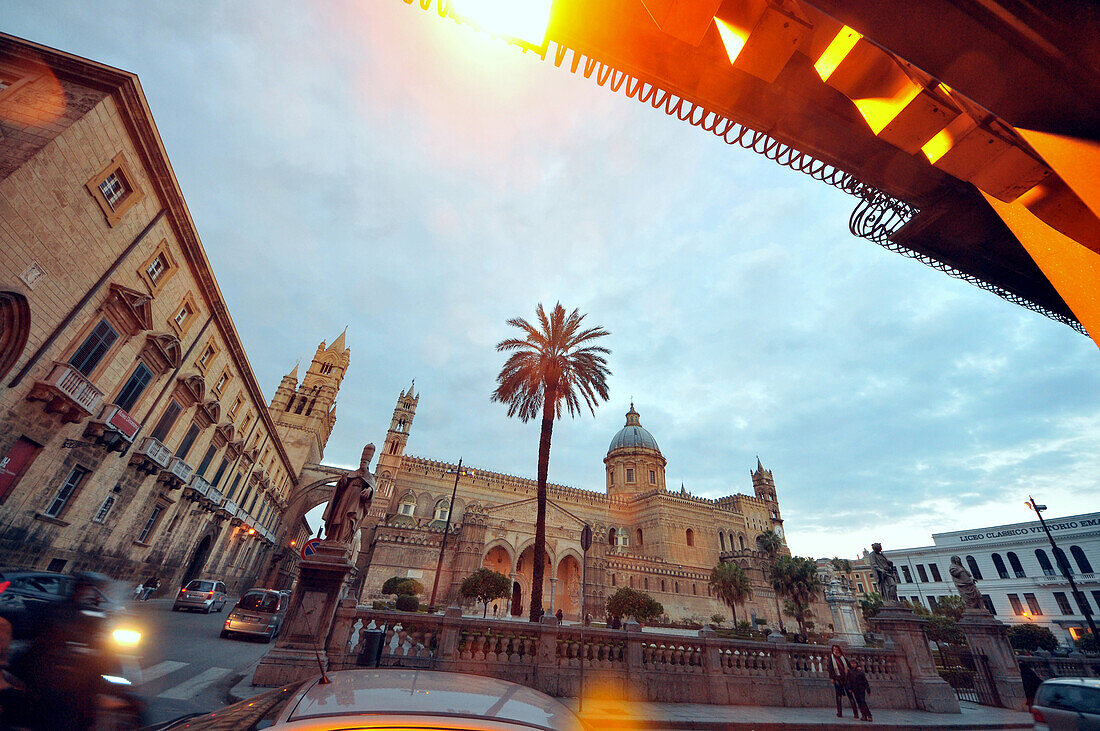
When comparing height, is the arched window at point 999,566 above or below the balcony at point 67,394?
above

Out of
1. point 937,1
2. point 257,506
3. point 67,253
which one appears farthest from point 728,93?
point 257,506

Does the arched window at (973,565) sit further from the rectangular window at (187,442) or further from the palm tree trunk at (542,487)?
the rectangular window at (187,442)

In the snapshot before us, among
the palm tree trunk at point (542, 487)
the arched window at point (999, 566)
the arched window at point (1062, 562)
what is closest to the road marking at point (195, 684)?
the palm tree trunk at point (542, 487)

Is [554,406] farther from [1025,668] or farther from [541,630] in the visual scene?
[1025,668]

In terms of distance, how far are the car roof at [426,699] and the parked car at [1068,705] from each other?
1018cm

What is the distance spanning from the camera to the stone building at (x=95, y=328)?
11.6 m

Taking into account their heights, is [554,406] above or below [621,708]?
above

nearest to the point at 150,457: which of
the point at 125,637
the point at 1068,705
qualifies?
the point at 125,637

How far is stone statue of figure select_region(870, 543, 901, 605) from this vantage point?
13.6 metres

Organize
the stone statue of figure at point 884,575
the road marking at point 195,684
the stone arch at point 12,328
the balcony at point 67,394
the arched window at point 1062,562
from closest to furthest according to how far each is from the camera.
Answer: the road marking at point 195,684 → the stone arch at point 12,328 → the balcony at point 67,394 → the stone statue of figure at point 884,575 → the arched window at point 1062,562

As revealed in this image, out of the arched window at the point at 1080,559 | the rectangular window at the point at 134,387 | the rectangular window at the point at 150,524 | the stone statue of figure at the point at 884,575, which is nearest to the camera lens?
the stone statue of figure at the point at 884,575

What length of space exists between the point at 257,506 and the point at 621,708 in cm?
3609

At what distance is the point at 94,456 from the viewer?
49.7 feet

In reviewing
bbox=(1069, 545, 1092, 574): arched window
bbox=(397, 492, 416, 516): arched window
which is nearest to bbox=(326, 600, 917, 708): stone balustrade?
bbox=(397, 492, 416, 516): arched window
